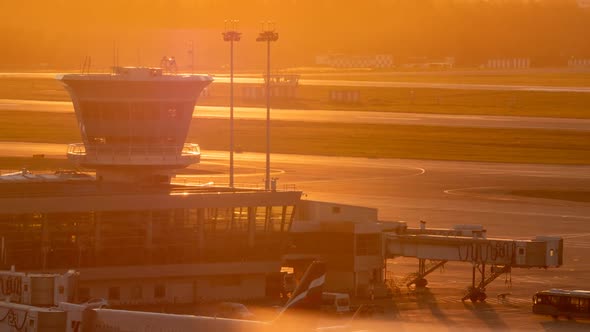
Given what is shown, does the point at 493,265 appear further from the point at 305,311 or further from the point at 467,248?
the point at 305,311

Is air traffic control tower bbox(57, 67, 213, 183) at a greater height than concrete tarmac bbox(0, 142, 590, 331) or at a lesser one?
greater

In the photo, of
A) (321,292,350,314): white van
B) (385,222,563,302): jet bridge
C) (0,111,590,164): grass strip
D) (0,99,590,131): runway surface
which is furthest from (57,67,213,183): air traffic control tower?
(0,99,590,131): runway surface

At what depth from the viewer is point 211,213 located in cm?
6053

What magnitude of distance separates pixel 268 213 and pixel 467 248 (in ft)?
30.1

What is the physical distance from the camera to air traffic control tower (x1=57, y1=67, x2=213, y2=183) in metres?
67.6

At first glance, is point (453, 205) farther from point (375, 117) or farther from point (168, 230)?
point (375, 117)

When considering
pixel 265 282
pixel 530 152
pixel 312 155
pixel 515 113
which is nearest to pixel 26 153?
pixel 312 155

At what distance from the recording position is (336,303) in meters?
56.7

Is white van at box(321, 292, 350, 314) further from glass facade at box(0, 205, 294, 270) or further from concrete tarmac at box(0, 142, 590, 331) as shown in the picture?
glass facade at box(0, 205, 294, 270)

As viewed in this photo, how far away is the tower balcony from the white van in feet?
50.3

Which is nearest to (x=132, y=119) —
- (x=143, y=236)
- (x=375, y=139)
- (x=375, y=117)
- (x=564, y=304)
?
(x=143, y=236)

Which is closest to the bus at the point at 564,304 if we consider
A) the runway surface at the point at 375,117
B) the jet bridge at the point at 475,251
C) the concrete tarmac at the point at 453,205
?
the concrete tarmac at the point at 453,205

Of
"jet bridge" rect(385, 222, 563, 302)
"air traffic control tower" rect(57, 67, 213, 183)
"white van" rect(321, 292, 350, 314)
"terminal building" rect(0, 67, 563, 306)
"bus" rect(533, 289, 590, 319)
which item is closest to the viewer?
"white van" rect(321, 292, 350, 314)

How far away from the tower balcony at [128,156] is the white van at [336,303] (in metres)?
15.3
